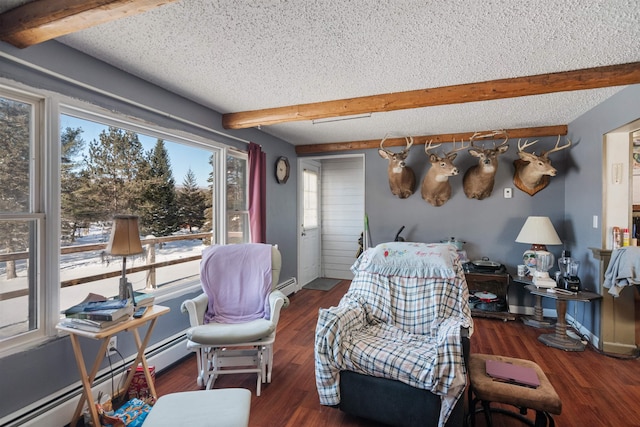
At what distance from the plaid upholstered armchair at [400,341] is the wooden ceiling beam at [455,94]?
124cm

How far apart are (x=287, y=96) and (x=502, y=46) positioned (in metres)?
1.67

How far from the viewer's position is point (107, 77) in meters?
2.07

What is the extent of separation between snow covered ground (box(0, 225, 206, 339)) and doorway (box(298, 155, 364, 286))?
2.35 meters

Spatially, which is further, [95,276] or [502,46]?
[95,276]

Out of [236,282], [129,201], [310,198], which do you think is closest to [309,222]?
[310,198]

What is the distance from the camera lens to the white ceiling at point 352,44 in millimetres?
1509

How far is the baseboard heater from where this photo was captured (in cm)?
434

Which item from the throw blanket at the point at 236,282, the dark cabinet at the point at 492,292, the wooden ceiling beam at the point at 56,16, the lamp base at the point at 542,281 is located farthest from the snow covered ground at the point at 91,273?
the lamp base at the point at 542,281

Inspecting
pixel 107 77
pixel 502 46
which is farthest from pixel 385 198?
pixel 107 77

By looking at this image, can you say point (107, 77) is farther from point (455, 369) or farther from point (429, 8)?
point (455, 369)

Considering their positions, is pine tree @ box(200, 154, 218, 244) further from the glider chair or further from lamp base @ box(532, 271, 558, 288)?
lamp base @ box(532, 271, 558, 288)

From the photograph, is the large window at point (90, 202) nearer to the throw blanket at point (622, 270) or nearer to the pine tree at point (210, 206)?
the pine tree at point (210, 206)

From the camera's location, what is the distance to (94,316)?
1.70 metres

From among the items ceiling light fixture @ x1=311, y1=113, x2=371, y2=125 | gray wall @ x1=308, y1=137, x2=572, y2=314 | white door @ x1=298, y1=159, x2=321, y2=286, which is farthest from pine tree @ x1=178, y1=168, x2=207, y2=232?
gray wall @ x1=308, y1=137, x2=572, y2=314
